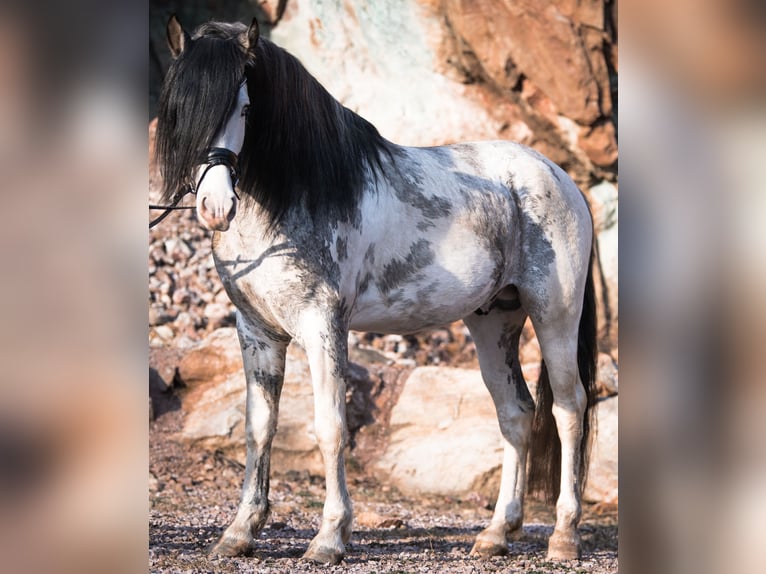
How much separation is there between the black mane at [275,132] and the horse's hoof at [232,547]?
1532 millimetres

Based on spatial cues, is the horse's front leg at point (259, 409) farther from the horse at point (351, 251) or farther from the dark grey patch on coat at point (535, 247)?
the dark grey patch on coat at point (535, 247)

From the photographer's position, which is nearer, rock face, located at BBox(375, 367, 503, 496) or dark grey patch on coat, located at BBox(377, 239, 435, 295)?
dark grey patch on coat, located at BBox(377, 239, 435, 295)

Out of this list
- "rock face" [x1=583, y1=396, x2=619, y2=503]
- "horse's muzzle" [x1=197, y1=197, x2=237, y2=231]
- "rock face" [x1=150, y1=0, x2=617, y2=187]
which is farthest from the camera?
"rock face" [x1=150, y1=0, x2=617, y2=187]

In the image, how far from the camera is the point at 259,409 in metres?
4.48

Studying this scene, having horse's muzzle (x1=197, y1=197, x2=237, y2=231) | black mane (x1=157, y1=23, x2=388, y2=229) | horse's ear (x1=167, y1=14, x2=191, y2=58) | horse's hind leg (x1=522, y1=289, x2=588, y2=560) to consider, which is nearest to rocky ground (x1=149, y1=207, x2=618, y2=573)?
horse's hind leg (x1=522, y1=289, x2=588, y2=560)

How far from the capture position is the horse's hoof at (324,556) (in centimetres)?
417

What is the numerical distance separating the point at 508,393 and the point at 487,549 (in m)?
0.92

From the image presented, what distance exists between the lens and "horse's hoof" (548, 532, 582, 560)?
4906 millimetres

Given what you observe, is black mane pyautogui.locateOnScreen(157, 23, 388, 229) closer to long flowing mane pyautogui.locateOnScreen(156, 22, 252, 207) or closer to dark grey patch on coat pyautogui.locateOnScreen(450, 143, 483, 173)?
long flowing mane pyautogui.locateOnScreen(156, 22, 252, 207)

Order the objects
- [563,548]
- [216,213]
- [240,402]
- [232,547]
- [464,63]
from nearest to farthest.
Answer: [216,213], [232,547], [563,548], [240,402], [464,63]

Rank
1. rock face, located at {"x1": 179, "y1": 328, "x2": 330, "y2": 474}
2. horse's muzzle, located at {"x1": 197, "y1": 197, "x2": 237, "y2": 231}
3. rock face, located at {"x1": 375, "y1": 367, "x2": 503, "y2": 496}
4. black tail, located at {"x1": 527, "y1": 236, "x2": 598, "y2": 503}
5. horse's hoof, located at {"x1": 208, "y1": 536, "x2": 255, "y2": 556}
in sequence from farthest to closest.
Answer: rock face, located at {"x1": 179, "y1": 328, "x2": 330, "y2": 474}
rock face, located at {"x1": 375, "y1": 367, "x2": 503, "y2": 496}
black tail, located at {"x1": 527, "y1": 236, "x2": 598, "y2": 503}
horse's hoof, located at {"x1": 208, "y1": 536, "x2": 255, "y2": 556}
horse's muzzle, located at {"x1": 197, "y1": 197, "x2": 237, "y2": 231}

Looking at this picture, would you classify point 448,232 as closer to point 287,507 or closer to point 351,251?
point 351,251

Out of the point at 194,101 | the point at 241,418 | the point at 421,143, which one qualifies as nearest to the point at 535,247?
the point at 194,101
